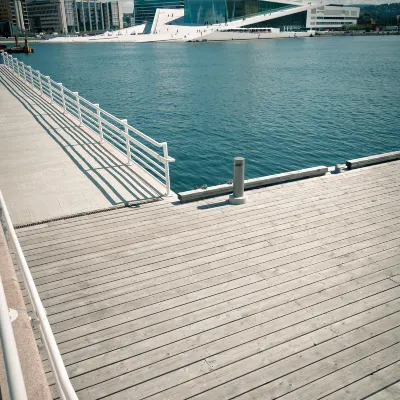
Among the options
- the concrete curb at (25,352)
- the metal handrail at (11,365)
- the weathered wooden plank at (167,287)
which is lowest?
the weathered wooden plank at (167,287)

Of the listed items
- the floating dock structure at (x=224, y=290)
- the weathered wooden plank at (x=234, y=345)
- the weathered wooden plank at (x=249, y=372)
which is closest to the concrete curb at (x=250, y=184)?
the floating dock structure at (x=224, y=290)

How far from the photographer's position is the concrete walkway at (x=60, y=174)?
8.85m

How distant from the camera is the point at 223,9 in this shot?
176875mm

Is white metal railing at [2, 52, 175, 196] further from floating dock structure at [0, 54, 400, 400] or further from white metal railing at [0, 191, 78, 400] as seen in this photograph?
white metal railing at [0, 191, 78, 400]

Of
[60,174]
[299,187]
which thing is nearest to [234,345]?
[299,187]

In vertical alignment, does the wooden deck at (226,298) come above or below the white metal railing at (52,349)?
below

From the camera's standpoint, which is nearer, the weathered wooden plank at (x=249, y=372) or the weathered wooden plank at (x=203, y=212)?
the weathered wooden plank at (x=249, y=372)

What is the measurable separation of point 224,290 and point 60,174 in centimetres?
678

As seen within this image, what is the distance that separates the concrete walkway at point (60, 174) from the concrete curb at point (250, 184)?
86 centimetres

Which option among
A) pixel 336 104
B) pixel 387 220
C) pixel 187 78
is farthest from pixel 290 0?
pixel 387 220

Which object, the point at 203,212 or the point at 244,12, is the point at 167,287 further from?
the point at 244,12

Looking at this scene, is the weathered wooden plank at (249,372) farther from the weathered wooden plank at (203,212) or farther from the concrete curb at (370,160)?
the concrete curb at (370,160)

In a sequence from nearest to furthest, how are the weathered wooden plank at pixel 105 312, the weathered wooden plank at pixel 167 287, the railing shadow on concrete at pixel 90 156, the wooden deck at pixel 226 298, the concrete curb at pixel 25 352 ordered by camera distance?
the concrete curb at pixel 25 352 → the wooden deck at pixel 226 298 → the weathered wooden plank at pixel 105 312 → the weathered wooden plank at pixel 167 287 → the railing shadow on concrete at pixel 90 156

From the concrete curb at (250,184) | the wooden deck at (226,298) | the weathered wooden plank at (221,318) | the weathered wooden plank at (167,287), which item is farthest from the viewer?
the concrete curb at (250,184)
